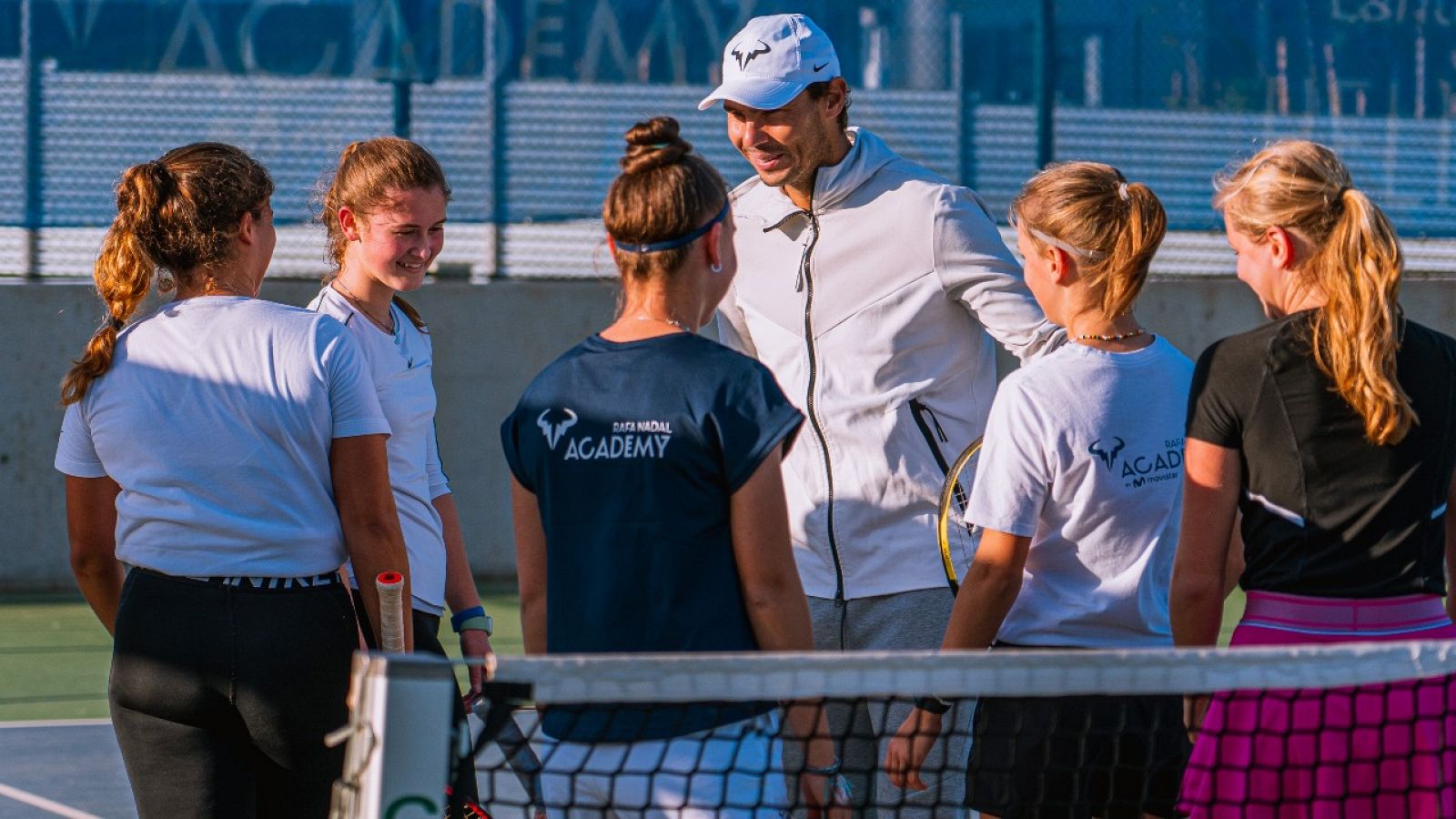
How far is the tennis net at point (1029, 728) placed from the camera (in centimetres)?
216

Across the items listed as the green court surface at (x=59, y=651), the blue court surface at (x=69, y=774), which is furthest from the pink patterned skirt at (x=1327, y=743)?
the green court surface at (x=59, y=651)

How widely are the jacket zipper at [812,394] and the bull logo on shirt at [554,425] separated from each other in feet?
3.06

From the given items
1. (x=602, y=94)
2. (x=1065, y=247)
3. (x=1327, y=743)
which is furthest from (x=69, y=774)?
(x=602, y=94)

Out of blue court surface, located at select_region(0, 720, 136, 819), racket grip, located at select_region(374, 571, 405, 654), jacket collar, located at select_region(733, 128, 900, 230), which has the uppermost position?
jacket collar, located at select_region(733, 128, 900, 230)

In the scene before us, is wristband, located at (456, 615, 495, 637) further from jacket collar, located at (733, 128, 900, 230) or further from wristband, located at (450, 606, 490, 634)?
jacket collar, located at (733, 128, 900, 230)

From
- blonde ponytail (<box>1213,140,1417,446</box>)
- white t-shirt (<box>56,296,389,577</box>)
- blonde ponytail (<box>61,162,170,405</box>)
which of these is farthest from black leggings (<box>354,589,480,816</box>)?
blonde ponytail (<box>1213,140,1417,446</box>)

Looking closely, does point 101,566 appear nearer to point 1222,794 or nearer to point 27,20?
point 1222,794

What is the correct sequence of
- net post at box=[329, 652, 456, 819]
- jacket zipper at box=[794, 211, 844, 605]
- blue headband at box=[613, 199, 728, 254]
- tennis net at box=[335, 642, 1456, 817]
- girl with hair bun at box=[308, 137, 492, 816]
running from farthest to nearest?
girl with hair bun at box=[308, 137, 492, 816] → jacket zipper at box=[794, 211, 844, 605] → blue headband at box=[613, 199, 728, 254] → tennis net at box=[335, 642, 1456, 817] → net post at box=[329, 652, 456, 819]

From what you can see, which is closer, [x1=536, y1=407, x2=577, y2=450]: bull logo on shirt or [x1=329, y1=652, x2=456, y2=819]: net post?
[x1=329, y1=652, x2=456, y2=819]: net post

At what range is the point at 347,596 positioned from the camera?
286 centimetres

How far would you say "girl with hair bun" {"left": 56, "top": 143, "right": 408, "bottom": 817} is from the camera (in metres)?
2.74

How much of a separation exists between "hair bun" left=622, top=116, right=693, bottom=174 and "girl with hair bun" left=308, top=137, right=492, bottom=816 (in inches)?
41.2

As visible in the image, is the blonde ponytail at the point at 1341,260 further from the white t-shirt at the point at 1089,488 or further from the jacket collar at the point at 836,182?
the jacket collar at the point at 836,182

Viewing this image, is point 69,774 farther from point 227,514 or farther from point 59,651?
point 227,514
